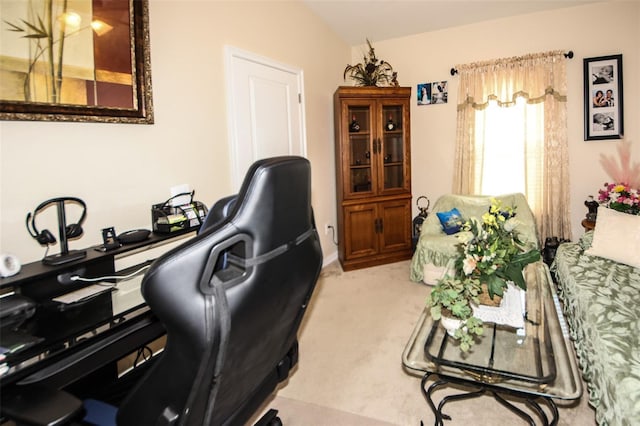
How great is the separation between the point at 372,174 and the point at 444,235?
1.05 m

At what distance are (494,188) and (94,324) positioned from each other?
13.5 ft

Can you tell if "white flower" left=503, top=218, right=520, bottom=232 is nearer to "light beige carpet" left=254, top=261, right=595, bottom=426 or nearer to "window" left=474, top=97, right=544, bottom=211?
"light beige carpet" left=254, top=261, right=595, bottom=426

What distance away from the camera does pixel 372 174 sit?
400 cm

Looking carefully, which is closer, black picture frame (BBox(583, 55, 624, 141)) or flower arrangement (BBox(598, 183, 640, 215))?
flower arrangement (BBox(598, 183, 640, 215))

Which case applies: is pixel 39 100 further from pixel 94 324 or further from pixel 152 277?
pixel 152 277

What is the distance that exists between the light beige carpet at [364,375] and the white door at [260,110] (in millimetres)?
1311

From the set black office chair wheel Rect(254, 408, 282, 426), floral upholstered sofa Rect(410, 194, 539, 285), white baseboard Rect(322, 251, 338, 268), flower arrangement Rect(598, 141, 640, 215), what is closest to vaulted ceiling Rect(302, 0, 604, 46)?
flower arrangement Rect(598, 141, 640, 215)

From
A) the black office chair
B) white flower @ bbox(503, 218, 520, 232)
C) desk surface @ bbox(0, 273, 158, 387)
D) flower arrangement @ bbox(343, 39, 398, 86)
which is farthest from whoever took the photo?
flower arrangement @ bbox(343, 39, 398, 86)

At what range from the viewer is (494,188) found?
4.14 meters

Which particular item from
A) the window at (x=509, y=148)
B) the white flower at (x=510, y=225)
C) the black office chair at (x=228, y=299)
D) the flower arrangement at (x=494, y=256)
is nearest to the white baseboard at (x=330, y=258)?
the window at (x=509, y=148)

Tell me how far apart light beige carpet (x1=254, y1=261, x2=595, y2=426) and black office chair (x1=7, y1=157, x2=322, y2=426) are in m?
1.00

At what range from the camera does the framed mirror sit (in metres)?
1.39

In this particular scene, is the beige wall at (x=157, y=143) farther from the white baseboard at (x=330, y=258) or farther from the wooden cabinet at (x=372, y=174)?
the white baseboard at (x=330, y=258)

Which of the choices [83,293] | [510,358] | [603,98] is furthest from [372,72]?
[83,293]
